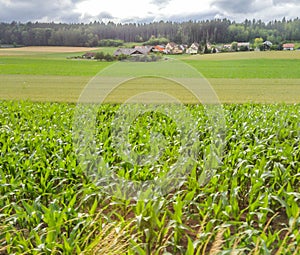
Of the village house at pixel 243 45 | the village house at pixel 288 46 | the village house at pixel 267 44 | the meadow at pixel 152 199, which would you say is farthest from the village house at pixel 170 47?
Result: the village house at pixel 288 46

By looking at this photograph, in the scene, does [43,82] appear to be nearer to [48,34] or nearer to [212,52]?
[48,34]

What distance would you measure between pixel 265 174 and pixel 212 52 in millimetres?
33442

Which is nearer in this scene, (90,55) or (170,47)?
(170,47)

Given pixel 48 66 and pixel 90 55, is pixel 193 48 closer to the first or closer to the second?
pixel 90 55

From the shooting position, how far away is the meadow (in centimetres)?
335

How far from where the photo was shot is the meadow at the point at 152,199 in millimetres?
3350

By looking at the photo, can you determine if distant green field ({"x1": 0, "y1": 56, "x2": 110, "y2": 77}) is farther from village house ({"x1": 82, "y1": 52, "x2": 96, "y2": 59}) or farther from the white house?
the white house

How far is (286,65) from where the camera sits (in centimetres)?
3553

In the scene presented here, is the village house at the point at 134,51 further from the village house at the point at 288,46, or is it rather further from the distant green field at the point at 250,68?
the village house at the point at 288,46

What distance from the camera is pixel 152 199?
12.7 ft

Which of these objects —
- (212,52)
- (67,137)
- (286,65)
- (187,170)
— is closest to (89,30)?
(212,52)

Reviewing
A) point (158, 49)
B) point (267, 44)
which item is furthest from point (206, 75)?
point (267, 44)

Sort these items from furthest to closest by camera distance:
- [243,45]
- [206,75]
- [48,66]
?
[243,45]
[48,66]
[206,75]

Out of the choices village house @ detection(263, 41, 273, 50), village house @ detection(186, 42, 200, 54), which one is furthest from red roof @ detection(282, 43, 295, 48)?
village house @ detection(186, 42, 200, 54)
